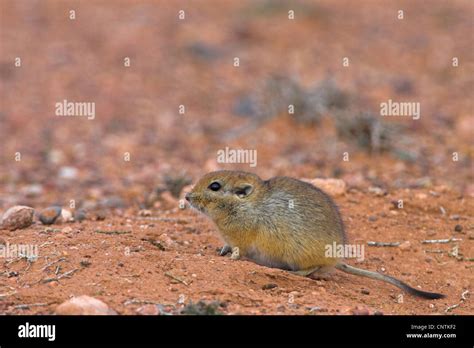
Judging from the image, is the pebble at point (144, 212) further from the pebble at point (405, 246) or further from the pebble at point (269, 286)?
Result: the pebble at point (405, 246)

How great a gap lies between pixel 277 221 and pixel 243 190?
1.64ft

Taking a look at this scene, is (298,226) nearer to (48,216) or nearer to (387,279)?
(387,279)

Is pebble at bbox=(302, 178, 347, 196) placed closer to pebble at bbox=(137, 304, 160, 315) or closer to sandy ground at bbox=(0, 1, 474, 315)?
sandy ground at bbox=(0, 1, 474, 315)

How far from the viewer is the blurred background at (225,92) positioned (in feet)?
35.2

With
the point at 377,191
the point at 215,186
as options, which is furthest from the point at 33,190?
the point at 377,191

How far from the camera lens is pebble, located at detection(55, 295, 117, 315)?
506 cm

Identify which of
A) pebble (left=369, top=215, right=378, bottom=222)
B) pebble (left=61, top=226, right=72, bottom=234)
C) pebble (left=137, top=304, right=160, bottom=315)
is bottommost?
pebble (left=137, top=304, right=160, bottom=315)

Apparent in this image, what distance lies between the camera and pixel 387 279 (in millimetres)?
6465

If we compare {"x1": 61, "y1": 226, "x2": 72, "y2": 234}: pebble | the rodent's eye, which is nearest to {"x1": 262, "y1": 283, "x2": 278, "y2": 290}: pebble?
the rodent's eye

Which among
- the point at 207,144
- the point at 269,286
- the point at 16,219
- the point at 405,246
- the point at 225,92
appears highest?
the point at 225,92

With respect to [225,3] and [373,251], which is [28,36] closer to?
[225,3]

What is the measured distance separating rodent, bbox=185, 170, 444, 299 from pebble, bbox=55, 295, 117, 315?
5.92 ft

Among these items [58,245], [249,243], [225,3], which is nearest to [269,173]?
[249,243]

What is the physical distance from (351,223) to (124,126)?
21.9 ft
